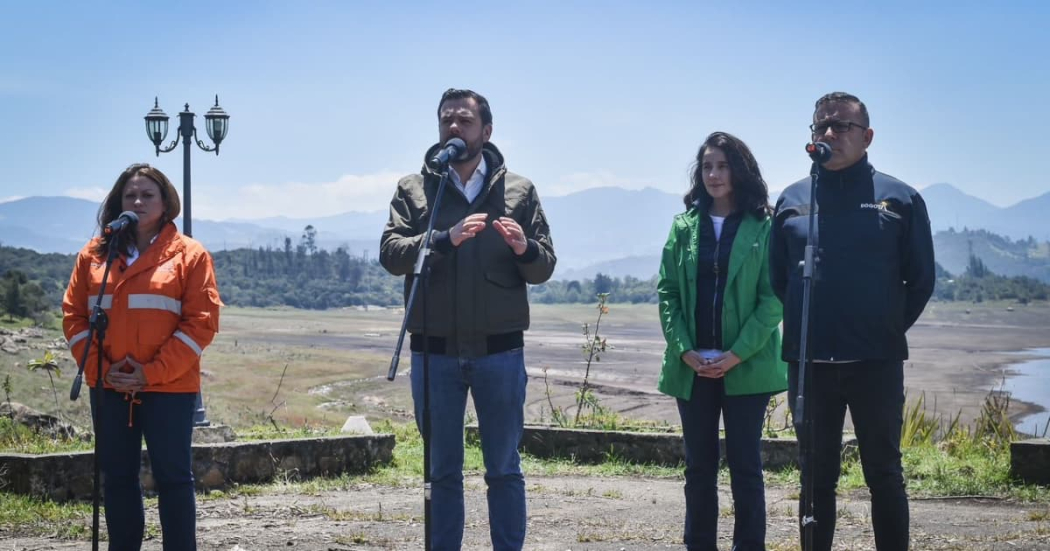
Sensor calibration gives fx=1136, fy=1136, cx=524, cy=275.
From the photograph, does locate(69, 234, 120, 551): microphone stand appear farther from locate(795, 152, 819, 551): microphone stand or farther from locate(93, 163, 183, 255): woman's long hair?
locate(795, 152, 819, 551): microphone stand

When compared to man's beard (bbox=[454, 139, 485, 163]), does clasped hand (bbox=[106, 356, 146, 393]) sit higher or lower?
lower

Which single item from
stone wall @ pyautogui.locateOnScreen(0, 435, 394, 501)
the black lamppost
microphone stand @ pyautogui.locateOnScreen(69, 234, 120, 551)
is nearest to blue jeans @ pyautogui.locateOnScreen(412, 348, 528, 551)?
microphone stand @ pyautogui.locateOnScreen(69, 234, 120, 551)

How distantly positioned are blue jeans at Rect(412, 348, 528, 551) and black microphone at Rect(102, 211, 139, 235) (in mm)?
1223

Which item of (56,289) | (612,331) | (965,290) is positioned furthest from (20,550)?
(965,290)

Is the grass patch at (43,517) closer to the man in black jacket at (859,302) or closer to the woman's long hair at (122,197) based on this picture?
the woman's long hair at (122,197)

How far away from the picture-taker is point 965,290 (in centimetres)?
9169

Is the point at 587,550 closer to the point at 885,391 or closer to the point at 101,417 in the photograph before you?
the point at 885,391

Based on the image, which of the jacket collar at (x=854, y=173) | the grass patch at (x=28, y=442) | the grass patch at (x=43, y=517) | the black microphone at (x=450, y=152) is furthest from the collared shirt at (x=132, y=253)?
the grass patch at (x=28, y=442)

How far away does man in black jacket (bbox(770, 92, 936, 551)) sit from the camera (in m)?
4.12

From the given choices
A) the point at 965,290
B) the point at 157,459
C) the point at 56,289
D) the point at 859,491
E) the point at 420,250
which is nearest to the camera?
the point at 420,250

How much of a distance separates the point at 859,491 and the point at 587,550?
8.57 ft

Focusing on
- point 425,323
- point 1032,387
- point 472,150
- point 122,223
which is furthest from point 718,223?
point 1032,387

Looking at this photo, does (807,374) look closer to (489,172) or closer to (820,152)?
(820,152)

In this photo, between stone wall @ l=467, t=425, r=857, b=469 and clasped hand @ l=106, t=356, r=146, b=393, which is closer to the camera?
clasped hand @ l=106, t=356, r=146, b=393
